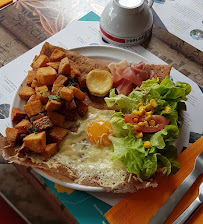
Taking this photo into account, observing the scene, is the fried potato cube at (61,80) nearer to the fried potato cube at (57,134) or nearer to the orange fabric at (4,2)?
the fried potato cube at (57,134)

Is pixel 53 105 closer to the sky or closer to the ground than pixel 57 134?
closer to the sky

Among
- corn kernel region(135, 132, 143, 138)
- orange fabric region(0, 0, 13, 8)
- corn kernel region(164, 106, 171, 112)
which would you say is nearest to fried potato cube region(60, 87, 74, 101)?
corn kernel region(135, 132, 143, 138)

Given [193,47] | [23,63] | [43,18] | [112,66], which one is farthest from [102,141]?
[43,18]

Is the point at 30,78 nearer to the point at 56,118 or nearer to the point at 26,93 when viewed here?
the point at 26,93

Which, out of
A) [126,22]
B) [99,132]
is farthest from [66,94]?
[126,22]

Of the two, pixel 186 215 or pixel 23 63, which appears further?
pixel 23 63

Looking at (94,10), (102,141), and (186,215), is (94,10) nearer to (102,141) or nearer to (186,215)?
(102,141)
